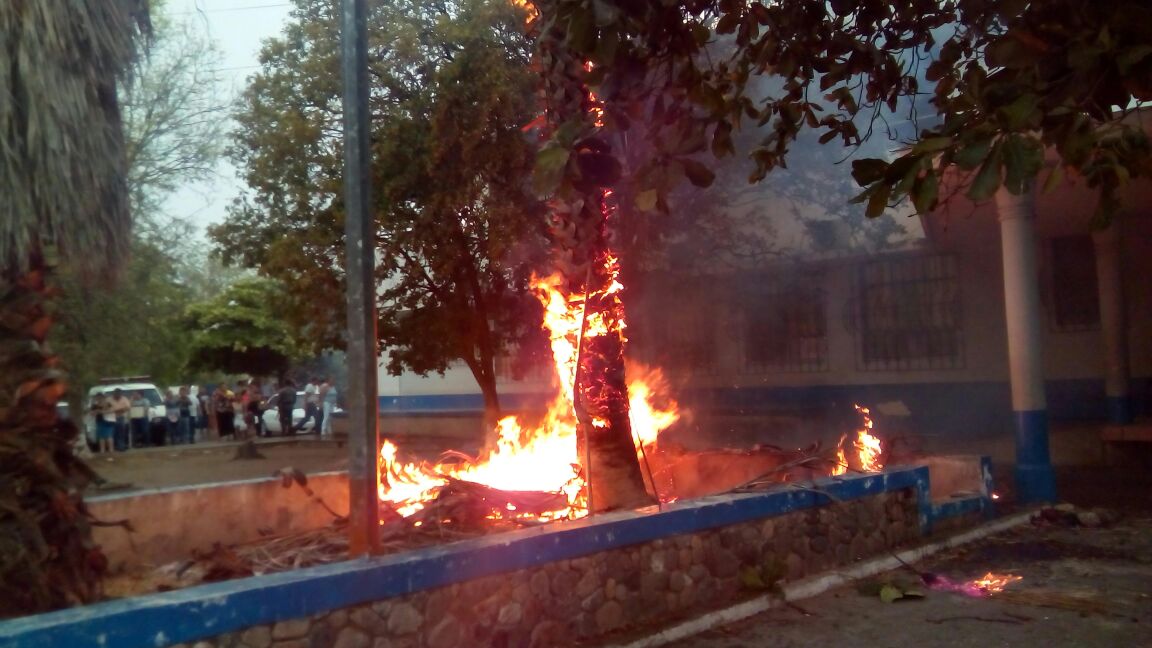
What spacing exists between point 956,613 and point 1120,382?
30.8 ft

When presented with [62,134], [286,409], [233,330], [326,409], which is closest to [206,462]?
[326,409]

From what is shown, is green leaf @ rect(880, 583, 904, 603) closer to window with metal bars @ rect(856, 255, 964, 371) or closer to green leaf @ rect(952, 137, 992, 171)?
green leaf @ rect(952, 137, 992, 171)

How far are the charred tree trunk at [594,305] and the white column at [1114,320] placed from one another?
9805 millimetres

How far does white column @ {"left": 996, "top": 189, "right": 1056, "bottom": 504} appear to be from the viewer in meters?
10.4

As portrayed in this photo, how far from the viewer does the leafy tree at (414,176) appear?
43.0 feet

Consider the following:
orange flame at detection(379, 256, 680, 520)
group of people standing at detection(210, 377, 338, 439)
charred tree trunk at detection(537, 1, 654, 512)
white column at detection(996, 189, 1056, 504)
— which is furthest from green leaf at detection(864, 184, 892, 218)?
group of people standing at detection(210, 377, 338, 439)

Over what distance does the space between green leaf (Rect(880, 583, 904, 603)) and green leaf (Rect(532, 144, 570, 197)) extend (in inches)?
150

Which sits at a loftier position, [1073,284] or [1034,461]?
[1073,284]

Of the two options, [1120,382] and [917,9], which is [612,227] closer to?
[917,9]

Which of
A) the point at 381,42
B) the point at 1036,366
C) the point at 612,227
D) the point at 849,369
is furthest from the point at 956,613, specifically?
the point at 849,369

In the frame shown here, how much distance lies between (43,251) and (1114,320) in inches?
543

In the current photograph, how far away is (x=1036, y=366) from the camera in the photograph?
1042 cm

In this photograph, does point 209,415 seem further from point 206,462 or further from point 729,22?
point 729,22

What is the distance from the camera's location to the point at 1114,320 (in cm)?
1411
